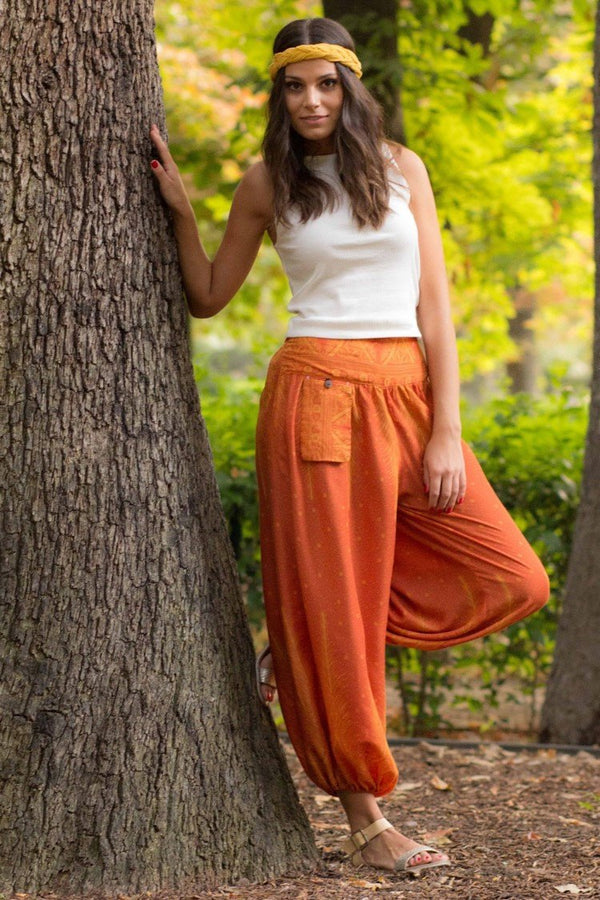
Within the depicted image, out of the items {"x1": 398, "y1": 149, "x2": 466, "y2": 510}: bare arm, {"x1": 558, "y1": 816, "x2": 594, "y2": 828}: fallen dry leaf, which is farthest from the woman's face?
{"x1": 558, "y1": 816, "x2": 594, "y2": 828}: fallen dry leaf

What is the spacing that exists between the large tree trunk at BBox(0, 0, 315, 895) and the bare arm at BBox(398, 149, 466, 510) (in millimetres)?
684

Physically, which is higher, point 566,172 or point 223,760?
point 566,172

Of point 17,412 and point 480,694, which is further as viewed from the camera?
point 480,694

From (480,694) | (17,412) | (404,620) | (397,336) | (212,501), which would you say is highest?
(397,336)

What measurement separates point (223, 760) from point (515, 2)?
17.5 feet

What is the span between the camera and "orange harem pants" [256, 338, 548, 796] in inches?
110

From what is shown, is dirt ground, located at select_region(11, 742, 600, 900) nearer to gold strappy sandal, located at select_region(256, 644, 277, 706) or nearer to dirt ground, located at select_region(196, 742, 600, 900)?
dirt ground, located at select_region(196, 742, 600, 900)

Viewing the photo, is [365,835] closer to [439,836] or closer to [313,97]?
[439,836]

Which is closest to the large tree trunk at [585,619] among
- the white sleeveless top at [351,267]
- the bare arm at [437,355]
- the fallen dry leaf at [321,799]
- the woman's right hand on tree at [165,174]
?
the fallen dry leaf at [321,799]

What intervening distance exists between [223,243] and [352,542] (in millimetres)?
910

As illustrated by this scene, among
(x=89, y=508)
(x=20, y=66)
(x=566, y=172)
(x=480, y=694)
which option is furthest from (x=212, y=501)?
(x=566, y=172)

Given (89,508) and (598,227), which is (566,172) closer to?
(598,227)

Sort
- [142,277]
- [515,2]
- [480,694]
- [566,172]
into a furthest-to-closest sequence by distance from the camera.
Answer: [566,172] → [515,2] → [480,694] → [142,277]

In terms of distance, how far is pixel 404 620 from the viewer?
298 cm
